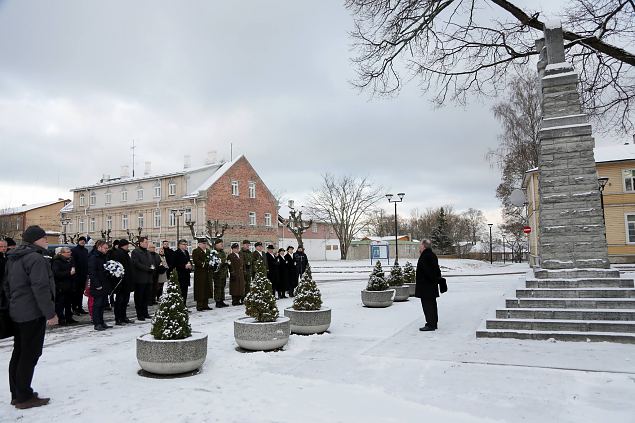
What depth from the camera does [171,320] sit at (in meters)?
6.47

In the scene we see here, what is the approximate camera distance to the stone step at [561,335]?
25.7 feet

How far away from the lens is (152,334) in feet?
21.5

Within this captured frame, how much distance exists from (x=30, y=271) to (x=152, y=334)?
1.88 m

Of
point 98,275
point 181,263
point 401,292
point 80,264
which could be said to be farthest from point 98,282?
point 401,292

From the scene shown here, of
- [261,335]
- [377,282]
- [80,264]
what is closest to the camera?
[261,335]

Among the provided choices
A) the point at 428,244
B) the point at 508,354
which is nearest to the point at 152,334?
the point at 508,354

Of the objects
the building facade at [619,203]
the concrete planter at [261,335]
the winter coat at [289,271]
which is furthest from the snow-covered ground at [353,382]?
the building facade at [619,203]

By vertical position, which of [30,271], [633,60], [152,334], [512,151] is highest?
[512,151]

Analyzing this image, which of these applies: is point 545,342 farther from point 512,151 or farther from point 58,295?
point 512,151

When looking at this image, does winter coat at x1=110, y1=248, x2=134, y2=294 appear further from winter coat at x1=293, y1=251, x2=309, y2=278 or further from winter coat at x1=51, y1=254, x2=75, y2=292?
winter coat at x1=293, y1=251, x2=309, y2=278

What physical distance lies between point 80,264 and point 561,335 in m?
10.9

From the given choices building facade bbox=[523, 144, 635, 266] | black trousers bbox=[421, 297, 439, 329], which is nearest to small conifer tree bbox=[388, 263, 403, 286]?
black trousers bbox=[421, 297, 439, 329]

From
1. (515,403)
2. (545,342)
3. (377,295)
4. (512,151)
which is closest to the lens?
(515,403)

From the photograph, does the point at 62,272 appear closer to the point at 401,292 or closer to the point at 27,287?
the point at 27,287
